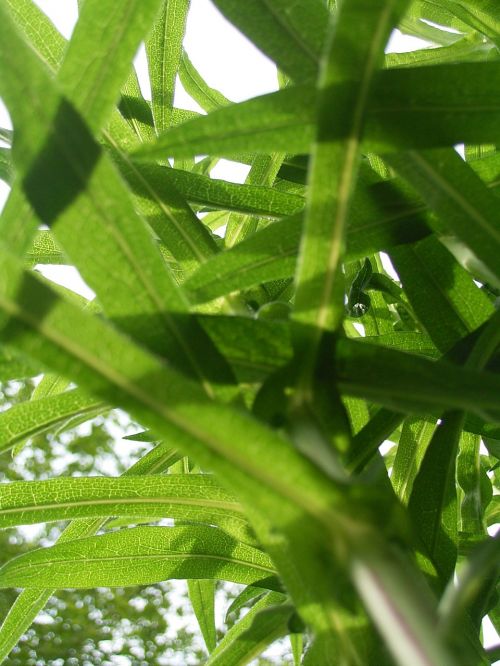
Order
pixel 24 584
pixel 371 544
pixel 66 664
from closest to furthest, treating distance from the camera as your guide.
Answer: pixel 371 544
pixel 24 584
pixel 66 664

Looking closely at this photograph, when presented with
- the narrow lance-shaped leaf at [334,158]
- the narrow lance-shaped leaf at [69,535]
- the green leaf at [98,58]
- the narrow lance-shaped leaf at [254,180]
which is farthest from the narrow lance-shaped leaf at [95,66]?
the narrow lance-shaped leaf at [69,535]

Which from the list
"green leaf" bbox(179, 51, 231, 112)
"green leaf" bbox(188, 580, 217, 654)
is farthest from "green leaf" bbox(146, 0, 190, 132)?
"green leaf" bbox(188, 580, 217, 654)

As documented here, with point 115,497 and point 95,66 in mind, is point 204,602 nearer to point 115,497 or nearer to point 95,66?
point 115,497

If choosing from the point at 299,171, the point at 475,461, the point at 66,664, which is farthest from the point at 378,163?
the point at 66,664

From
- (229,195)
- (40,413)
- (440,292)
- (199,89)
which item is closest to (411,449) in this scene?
(440,292)

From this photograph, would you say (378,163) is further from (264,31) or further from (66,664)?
(66,664)

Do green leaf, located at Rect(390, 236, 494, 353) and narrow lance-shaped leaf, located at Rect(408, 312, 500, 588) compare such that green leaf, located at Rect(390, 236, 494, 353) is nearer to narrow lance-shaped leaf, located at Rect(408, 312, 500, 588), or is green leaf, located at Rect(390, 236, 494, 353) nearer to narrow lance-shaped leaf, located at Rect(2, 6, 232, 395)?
narrow lance-shaped leaf, located at Rect(408, 312, 500, 588)
